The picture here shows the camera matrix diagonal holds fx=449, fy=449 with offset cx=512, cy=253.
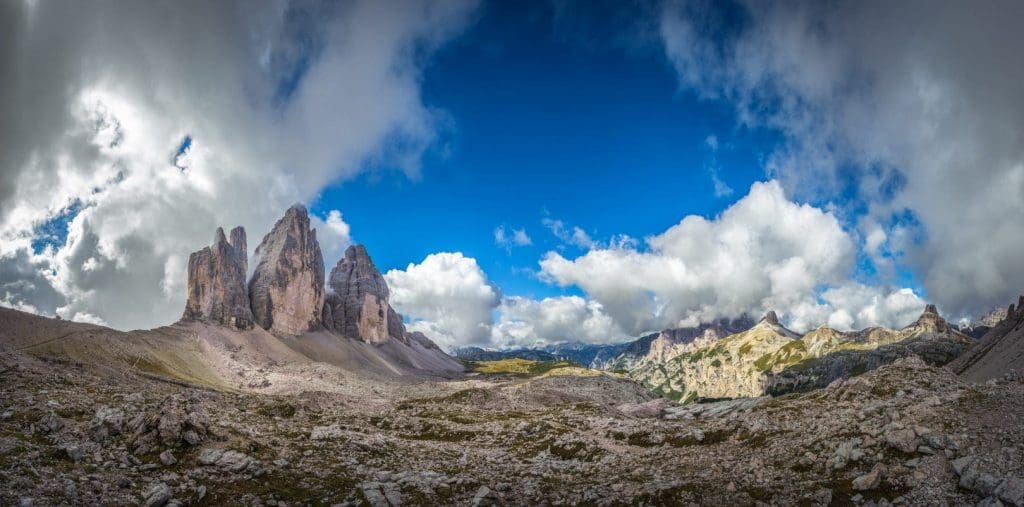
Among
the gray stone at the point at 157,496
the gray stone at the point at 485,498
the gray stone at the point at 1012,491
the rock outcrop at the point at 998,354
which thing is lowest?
the gray stone at the point at 485,498

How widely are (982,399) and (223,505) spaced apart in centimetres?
4132

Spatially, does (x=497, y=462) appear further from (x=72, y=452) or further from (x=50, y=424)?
(x=50, y=424)

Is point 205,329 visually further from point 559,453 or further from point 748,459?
point 748,459

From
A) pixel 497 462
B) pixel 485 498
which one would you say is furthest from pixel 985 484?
pixel 497 462

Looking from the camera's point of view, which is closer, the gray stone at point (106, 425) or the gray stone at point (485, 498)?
the gray stone at point (485, 498)

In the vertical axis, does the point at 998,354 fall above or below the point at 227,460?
above

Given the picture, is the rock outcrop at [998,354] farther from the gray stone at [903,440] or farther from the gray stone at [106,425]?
the gray stone at [106,425]

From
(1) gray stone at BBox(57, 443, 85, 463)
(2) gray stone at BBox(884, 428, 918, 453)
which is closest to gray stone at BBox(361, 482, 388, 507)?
(1) gray stone at BBox(57, 443, 85, 463)

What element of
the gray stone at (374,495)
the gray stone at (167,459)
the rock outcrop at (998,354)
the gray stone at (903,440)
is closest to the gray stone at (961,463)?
the gray stone at (903,440)

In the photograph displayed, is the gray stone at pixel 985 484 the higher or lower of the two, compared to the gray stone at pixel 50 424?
lower

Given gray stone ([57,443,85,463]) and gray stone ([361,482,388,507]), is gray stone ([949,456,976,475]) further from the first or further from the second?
gray stone ([57,443,85,463])

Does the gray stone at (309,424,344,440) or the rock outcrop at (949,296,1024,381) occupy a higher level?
the rock outcrop at (949,296,1024,381)

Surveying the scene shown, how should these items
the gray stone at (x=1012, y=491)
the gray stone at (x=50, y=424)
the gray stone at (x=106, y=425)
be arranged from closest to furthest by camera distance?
the gray stone at (x=1012, y=491) < the gray stone at (x=50, y=424) < the gray stone at (x=106, y=425)

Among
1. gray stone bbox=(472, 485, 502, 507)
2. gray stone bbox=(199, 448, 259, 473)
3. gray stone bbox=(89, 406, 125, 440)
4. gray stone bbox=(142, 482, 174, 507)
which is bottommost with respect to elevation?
gray stone bbox=(472, 485, 502, 507)
